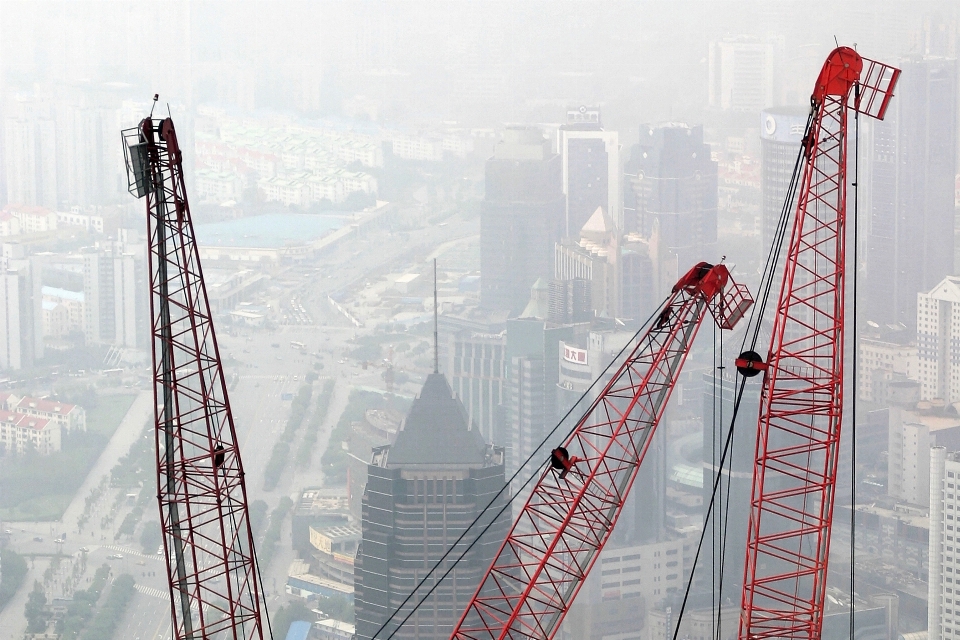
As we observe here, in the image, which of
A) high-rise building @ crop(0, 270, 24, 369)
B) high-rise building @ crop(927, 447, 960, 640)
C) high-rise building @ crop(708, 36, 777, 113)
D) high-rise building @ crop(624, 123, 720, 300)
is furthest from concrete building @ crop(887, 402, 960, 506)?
high-rise building @ crop(0, 270, 24, 369)

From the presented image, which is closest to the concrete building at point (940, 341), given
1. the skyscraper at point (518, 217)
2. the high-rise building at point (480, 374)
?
the high-rise building at point (480, 374)

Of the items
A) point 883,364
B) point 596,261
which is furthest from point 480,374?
point 883,364

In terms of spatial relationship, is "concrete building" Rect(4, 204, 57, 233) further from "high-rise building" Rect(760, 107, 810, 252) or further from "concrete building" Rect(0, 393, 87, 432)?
"high-rise building" Rect(760, 107, 810, 252)

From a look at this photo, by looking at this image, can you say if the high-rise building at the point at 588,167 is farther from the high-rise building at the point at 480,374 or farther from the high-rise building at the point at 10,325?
the high-rise building at the point at 10,325

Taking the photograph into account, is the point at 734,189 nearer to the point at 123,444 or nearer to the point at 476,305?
the point at 476,305

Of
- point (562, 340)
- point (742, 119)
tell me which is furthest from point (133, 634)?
point (742, 119)

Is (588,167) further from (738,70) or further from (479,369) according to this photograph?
(479,369)
